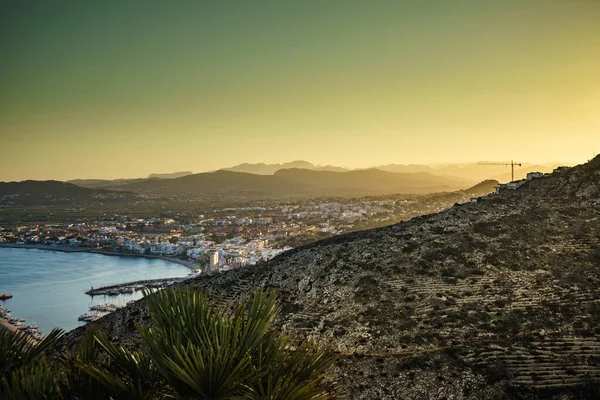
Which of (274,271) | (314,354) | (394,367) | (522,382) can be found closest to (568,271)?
(522,382)

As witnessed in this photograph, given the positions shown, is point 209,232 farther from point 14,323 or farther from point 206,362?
point 206,362

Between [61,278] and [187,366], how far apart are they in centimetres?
8098

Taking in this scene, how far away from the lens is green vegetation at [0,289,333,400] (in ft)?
14.9

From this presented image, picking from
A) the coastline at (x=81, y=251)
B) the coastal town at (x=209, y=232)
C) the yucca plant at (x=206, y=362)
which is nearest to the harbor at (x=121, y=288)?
the coastal town at (x=209, y=232)

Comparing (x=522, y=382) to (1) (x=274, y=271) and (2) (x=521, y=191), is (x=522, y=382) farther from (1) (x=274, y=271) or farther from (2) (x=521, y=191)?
(2) (x=521, y=191)

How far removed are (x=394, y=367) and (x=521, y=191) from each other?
625 inches

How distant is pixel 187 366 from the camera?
4.40m

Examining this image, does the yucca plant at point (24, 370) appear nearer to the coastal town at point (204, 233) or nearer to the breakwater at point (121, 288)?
the breakwater at point (121, 288)

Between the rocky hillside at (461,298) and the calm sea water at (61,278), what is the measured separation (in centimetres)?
4119

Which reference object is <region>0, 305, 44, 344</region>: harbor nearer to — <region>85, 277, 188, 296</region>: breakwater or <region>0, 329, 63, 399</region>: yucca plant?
<region>85, 277, 188, 296</region>: breakwater

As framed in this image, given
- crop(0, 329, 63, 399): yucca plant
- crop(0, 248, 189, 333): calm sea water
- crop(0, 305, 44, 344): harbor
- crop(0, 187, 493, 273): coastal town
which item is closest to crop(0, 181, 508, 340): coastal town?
crop(0, 187, 493, 273): coastal town

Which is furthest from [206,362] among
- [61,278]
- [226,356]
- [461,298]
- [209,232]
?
[209,232]

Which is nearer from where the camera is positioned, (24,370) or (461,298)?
(24,370)

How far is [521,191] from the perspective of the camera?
78.8 ft
